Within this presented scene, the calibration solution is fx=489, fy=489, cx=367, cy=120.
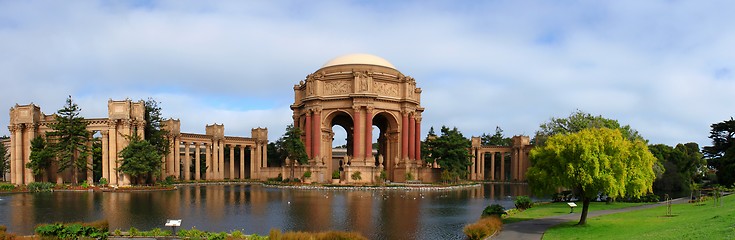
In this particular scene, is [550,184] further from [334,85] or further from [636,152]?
[334,85]

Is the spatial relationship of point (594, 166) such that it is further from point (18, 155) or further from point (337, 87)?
point (18, 155)

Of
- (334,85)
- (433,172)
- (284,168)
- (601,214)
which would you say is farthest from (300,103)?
(601,214)

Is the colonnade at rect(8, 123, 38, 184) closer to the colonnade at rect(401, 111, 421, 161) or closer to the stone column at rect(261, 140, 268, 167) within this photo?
the stone column at rect(261, 140, 268, 167)

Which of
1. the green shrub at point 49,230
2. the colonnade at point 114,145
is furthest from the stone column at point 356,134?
the green shrub at point 49,230

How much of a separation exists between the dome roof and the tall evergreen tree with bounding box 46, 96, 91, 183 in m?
35.5

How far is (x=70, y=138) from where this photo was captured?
5081 centimetres

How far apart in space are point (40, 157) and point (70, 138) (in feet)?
13.1

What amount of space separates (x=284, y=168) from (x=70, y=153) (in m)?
25.8

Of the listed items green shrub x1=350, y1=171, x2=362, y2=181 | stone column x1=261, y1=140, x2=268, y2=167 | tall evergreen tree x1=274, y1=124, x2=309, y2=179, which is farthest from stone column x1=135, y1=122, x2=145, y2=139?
stone column x1=261, y1=140, x2=268, y2=167

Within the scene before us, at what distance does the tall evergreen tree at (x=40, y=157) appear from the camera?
5106 centimetres

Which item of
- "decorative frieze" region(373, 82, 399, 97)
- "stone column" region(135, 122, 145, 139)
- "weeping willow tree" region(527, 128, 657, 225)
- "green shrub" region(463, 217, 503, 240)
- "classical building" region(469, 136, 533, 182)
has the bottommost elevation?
"classical building" region(469, 136, 533, 182)

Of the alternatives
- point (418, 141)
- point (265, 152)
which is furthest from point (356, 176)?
point (265, 152)

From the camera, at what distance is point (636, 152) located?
21422mm

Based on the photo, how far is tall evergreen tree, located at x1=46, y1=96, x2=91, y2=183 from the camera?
50.1m
